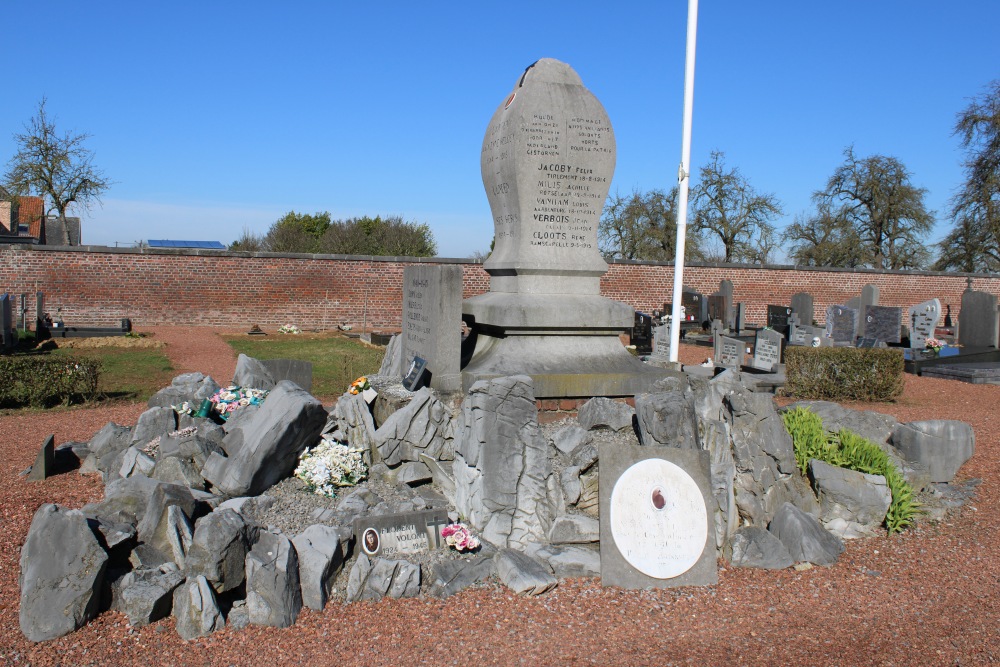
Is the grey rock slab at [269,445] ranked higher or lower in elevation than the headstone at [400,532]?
higher

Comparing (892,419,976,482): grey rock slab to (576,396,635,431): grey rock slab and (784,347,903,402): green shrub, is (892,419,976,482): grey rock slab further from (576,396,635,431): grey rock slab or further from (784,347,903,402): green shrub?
(784,347,903,402): green shrub

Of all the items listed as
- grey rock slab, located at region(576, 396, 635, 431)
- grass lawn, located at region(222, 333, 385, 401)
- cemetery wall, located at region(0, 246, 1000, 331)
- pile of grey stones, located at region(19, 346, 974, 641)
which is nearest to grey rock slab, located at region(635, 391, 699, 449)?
pile of grey stones, located at region(19, 346, 974, 641)

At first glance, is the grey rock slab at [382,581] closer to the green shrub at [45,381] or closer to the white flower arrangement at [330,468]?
the white flower arrangement at [330,468]

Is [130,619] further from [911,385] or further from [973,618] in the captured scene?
[911,385]

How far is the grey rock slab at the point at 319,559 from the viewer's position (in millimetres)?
4027

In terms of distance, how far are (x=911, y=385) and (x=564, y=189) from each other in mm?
9390

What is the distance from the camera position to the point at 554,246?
6832 millimetres

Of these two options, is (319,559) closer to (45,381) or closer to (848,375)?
(45,381)

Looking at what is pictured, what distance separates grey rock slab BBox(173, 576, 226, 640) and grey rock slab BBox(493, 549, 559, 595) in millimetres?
1519

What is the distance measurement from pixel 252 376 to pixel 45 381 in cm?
403

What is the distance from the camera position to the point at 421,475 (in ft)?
17.9

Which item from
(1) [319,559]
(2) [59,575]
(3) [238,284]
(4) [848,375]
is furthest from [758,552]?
(3) [238,284]

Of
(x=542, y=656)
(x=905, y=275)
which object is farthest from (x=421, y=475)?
(x=905, y=275)

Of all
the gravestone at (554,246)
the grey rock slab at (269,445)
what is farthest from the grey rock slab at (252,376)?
the gravestone at (554,246)
